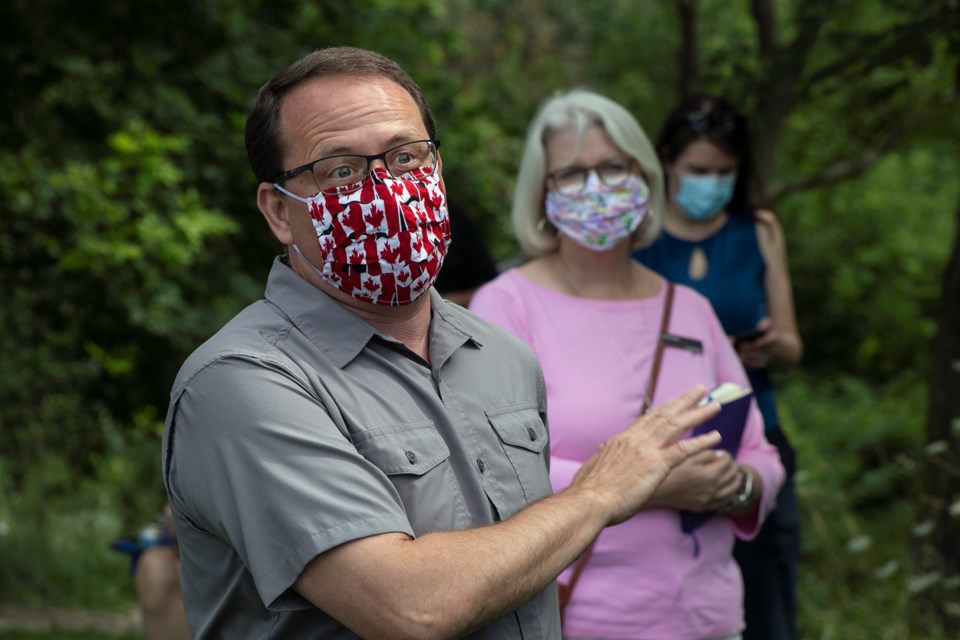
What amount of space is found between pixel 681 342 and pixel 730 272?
101 centimetres

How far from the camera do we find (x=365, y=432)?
202 centimetres

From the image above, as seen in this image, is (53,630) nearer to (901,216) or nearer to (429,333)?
(429,333)

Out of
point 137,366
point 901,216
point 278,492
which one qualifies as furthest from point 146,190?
point 901,216

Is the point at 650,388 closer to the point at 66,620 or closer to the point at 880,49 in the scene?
the point at 880,49

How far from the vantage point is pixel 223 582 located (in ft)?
6.55

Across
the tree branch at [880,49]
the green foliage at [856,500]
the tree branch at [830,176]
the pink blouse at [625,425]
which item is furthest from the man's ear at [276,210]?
the tree branch at [830,176]

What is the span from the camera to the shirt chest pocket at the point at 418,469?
2016 millimetres

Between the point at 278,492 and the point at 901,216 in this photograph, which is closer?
the point at 278,492

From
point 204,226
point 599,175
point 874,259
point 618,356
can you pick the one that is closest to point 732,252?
point 599,175

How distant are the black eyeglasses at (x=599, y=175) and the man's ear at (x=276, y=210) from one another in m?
1.31

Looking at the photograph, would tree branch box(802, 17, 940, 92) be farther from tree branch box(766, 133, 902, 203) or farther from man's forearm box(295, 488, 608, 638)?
man's forearm box(295, 488, 608, 638)

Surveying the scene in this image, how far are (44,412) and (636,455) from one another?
6842mm

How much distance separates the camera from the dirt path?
23.4ft

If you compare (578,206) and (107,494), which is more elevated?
(578,206)
